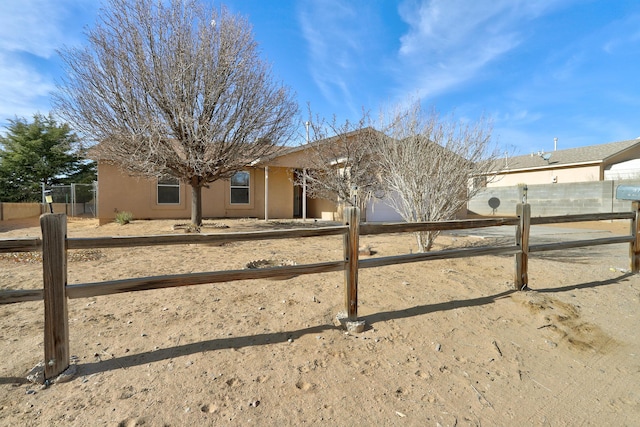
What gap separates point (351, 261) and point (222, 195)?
1352 centimetres

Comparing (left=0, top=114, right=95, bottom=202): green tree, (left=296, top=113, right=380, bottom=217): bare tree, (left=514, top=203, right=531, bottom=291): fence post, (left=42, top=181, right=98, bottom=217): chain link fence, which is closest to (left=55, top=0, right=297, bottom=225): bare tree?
(left=296, top=113, right=380, bottom=217): bare tree

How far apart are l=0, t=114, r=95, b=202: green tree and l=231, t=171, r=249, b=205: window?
1284 centimetres

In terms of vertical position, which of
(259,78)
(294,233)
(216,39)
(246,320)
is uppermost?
(216,39)

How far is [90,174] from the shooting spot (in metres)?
24.6

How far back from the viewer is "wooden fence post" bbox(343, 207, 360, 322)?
3.51 meters

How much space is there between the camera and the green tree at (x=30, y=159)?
2159 centimetres

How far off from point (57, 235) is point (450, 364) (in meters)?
3.50

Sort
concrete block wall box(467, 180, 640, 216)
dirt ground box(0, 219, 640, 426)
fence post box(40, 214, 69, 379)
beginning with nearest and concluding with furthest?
dirt ground box(0, 219, 640, 426)
fence post box(40, 214, 69, 379)
concrete block wall box(467, 180, 640, 216)

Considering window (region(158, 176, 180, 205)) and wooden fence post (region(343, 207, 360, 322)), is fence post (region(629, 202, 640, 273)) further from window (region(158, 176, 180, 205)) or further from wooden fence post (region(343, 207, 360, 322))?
window (region(158, 176, 180, 205))

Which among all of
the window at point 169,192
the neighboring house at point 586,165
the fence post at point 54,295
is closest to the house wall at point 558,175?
the neighboring house at point 586,165

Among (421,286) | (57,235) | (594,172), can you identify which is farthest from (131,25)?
(594,172)

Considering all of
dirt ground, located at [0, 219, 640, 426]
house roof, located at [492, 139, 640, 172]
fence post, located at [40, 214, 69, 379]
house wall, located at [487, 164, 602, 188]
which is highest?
house roof, located at [492, 139, 640, 172]

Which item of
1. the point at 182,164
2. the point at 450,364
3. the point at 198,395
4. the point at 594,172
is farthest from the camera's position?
the point at 594,172

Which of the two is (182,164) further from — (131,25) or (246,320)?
(246,320)
